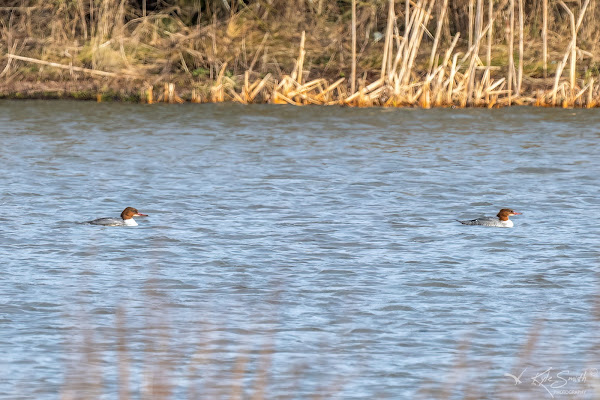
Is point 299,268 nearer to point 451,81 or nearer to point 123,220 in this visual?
A: point 123,220

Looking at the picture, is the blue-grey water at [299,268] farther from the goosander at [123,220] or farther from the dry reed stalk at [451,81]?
the dry reed stalk at [451,81]

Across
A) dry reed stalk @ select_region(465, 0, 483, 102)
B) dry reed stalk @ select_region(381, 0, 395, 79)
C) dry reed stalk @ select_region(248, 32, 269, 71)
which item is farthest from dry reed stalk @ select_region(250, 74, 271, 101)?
dry reed stalk @ select_region(465, 0, 483, 102)

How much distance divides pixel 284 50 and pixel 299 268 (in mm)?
19653

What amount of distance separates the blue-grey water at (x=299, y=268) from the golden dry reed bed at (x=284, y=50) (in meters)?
3.74

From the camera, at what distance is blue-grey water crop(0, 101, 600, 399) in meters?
7.95

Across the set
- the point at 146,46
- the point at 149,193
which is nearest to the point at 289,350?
the point at 149,193

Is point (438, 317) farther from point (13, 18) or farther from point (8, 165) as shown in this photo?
point (13, 18)

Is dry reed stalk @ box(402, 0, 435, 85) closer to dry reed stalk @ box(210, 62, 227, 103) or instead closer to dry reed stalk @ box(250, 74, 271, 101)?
dry reed stalk @ box(250, 74, 271, 101)

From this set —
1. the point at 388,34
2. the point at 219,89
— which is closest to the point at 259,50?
the point at 219,89

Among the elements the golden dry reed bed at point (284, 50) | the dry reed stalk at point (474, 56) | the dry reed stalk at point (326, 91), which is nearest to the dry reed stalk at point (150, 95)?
the golden dry reed bed at point (284, 50)

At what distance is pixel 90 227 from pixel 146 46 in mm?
17085

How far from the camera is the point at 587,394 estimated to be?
24.7 ft

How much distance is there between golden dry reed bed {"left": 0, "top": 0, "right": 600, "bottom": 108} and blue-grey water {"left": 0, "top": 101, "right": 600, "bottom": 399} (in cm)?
374

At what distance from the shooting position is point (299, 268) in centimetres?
1155
